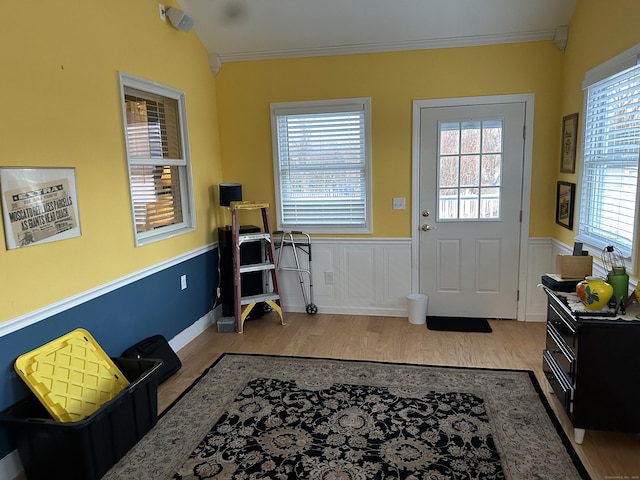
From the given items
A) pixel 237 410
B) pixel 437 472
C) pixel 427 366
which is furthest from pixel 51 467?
pixel 427 366

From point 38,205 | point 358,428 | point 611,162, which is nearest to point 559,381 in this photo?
point 358,428

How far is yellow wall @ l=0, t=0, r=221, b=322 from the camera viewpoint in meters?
2.23

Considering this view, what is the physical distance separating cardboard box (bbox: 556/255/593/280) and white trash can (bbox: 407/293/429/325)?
155cm

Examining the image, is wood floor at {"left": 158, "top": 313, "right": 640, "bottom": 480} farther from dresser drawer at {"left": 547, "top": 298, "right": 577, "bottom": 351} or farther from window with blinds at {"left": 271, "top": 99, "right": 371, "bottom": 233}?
window with blinds at {"left": 271, "top": 99, "right": 371, "bottom": 233}

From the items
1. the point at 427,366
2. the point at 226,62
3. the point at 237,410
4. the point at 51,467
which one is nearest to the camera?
the point at 51,467

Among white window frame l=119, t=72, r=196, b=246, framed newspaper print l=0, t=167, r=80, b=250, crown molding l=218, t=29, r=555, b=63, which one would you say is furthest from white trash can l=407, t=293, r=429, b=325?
framed newspaper print l=0, t=167, r=80, b=250

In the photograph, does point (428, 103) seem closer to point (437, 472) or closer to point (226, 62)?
point (226, 62)

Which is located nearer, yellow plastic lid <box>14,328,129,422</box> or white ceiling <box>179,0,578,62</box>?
yellow plastic lid <box>14,328,129,422</box>

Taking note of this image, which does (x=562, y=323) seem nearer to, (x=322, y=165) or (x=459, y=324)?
(x=459, y=324)

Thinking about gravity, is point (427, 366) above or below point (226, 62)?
below

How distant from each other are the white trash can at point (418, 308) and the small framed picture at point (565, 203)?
136cm

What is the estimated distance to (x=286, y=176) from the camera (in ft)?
14.7

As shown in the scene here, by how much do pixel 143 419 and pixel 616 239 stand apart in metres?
3.12

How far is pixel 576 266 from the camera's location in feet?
9.01
